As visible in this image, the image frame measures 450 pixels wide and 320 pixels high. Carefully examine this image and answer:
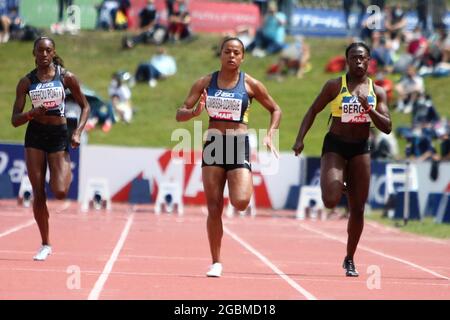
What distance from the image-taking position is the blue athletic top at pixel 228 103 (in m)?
10.5

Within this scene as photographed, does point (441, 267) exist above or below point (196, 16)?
below

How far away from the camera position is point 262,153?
25.0 metres

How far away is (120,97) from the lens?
29.6 metres

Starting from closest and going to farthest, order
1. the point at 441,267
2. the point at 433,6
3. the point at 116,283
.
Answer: the point at 116,283 → the point at 441,267 → the point at 433,6

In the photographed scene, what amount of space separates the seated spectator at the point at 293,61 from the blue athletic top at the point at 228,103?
21.6 meters

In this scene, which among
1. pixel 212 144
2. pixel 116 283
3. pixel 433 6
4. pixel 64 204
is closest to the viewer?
pixel 116 283

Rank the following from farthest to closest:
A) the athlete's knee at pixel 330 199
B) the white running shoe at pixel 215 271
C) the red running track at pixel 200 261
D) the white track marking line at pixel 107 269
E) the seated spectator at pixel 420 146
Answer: the seated spectator at pixel 420 146 < the athlete's knee at pixel 330 199 < the white running shoe at pixel 215 271 < the red running track at pixel 200 261 < the white track marking line at pixel 107 269

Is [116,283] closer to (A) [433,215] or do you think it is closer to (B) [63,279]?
(B) [63,279]

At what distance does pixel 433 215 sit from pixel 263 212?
3.74 metres

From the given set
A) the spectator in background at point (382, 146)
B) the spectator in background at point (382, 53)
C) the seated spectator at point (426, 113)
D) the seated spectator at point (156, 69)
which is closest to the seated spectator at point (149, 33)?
the seated spectator at point (156, 69)

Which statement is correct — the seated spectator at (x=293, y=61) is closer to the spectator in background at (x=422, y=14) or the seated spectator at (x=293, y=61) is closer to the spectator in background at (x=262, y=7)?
the spectator in background at (x=262, y=7)

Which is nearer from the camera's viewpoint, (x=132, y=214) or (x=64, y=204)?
(x=132, y=214)

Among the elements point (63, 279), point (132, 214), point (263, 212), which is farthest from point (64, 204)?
point (63, 279)

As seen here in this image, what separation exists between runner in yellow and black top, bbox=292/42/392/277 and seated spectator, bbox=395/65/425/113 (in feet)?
60.8
